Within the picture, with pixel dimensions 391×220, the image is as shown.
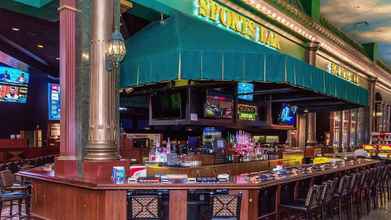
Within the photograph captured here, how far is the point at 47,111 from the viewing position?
12.6 metres

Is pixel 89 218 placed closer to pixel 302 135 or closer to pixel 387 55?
pixel 302 135

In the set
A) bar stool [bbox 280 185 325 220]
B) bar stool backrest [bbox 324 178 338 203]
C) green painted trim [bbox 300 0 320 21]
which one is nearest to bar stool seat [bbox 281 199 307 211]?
bar stool [bbox 280 185 325 220]

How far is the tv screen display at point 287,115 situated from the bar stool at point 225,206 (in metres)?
4.58

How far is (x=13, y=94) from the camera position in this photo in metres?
11.5

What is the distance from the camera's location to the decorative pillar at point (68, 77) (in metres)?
4.75

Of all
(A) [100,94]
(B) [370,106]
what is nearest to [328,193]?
(A) [100,94]

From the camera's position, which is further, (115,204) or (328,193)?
(328,193)

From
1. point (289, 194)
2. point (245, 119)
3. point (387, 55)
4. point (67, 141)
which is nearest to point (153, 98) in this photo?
point (245, 119)

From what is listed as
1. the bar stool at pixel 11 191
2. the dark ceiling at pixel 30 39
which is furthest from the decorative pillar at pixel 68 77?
the dark ceiling at pixel 30 39

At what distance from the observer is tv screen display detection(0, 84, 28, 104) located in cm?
1127

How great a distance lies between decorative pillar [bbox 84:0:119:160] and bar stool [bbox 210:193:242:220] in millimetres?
1300

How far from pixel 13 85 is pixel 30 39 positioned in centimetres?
388

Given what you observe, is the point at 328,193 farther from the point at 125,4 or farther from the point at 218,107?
the point at 125,4

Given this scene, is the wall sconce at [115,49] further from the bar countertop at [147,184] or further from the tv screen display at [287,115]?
the tv screen display at [287,115]
